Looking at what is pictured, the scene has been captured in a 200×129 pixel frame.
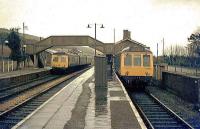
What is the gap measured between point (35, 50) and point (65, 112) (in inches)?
2436

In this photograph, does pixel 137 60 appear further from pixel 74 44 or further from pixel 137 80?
pixel 74 44

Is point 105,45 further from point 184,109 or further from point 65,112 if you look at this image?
point 65,112

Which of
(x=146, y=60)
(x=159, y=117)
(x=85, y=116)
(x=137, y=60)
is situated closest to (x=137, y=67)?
(x=137, y=60)

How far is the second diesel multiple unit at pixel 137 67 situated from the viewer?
29719 millimetres

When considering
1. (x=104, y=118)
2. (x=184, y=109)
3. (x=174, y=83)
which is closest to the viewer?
(x=104, y=118)

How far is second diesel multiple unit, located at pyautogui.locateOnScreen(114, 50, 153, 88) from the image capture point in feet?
97.5

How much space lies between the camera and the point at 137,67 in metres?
29.9

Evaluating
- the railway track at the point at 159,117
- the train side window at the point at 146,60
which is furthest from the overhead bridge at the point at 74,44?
the railway track at the point at 159,117

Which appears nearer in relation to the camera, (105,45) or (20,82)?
(20,82)

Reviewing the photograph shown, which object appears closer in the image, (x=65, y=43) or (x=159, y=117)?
(x=159, y=117)

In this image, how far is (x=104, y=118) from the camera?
1412 cm

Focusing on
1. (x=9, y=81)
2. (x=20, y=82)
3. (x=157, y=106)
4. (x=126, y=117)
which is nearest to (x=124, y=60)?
(x=157, y=106)

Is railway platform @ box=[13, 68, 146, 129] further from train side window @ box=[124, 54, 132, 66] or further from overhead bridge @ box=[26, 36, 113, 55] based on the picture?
overhead bridge @ box=[26, 36, 113, 55]

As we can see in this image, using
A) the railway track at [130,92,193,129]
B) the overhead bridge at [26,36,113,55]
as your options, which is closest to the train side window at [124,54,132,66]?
the railway track at [130,92,193,129]
